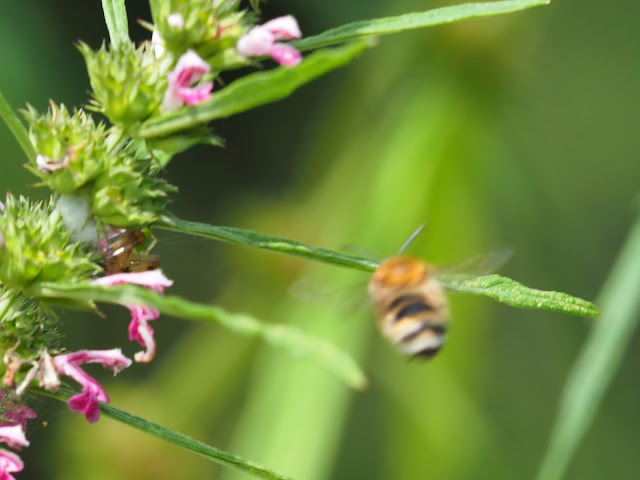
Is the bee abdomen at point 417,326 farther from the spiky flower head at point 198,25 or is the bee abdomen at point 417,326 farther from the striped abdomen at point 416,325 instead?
the spiky flower head at point 198,25

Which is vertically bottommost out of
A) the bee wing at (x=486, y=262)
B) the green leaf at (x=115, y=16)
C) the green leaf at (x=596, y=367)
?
the green leaf at (x=115, y=16)

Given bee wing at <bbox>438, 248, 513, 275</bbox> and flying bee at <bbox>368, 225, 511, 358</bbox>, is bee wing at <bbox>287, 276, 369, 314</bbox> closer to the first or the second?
flying bee at <bbox>368, 225, 511, 358</bbox>

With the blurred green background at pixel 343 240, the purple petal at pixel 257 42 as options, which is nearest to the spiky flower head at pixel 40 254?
the purple petal at pixel 257 42

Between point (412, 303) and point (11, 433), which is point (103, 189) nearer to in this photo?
point (11, 433)

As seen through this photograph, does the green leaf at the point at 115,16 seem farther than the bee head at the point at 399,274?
No

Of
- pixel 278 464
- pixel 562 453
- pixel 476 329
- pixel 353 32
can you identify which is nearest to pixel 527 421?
pixel 476 329

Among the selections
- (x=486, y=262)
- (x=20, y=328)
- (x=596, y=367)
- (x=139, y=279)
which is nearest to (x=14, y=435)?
(x=20, y=328)

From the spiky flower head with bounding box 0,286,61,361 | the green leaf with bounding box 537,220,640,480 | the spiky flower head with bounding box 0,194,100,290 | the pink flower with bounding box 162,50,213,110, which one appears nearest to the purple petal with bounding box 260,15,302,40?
the pink flower with bounding box 162,50,213,110
